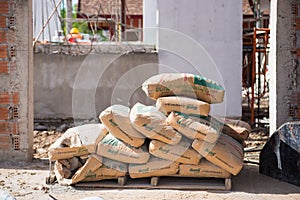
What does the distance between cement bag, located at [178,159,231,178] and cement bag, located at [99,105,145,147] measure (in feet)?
2.06

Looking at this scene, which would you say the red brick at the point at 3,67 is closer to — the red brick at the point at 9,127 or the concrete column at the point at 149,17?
the red brick at the point at 9,127

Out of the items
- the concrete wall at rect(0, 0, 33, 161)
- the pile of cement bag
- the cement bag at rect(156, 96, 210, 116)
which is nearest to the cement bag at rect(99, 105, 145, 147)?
the pile of cement bag

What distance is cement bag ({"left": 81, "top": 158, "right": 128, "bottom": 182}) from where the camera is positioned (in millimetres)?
6242

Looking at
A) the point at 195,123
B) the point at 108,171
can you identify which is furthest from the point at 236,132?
the point at 108,171

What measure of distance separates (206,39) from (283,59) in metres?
3.96

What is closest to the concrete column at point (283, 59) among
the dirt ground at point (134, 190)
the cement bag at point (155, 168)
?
the dirt ground at point (134, 190)

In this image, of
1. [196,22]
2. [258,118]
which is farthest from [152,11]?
[258,118]

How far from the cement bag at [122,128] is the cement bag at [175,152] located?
0.63 ft

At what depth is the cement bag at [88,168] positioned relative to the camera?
6.22 meters

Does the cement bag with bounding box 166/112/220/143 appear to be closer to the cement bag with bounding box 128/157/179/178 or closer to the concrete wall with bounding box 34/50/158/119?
the cement bag with bounding box 128/157/179/178

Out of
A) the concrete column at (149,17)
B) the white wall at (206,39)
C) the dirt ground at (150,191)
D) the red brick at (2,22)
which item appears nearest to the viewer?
the dirt ground at (150,191)

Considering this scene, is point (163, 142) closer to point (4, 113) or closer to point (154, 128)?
point (154, 128)

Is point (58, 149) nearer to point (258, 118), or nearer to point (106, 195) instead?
point (106, 195)

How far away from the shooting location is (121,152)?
6.18 meters
